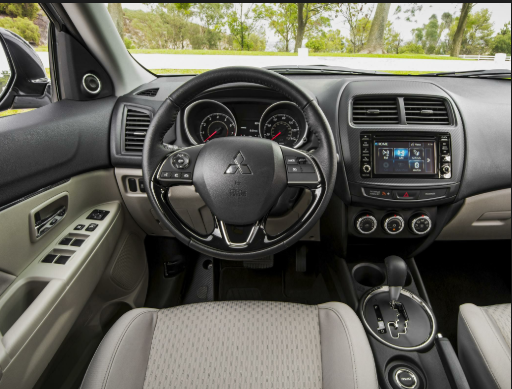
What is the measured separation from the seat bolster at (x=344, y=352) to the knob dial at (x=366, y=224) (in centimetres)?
55

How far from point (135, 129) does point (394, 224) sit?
4.57ft

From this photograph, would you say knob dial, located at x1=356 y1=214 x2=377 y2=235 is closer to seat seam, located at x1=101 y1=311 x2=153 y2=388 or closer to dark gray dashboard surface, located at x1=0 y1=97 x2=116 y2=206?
seat seam, located at x1=101 y1=311 x2=153 y2=388

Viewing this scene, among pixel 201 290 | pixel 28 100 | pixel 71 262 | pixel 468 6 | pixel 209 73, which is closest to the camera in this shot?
pixel 209 73

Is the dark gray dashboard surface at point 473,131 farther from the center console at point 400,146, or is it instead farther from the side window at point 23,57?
the side window at point 23,57


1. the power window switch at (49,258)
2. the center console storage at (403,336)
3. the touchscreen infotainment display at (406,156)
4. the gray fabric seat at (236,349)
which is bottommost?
the center console storage at (403,336)

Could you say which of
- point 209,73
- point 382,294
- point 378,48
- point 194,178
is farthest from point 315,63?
point 382,294

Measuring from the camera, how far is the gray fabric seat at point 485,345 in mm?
840

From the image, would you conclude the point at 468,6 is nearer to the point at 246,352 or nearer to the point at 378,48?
the point at 378,48

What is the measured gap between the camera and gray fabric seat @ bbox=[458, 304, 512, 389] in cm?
84

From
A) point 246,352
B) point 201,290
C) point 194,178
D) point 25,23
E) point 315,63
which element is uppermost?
point 25,23

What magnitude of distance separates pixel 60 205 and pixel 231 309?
87 centimetres

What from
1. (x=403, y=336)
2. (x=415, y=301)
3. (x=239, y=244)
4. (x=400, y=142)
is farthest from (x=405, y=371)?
(x=400, y=142)

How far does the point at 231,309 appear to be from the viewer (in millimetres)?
1153

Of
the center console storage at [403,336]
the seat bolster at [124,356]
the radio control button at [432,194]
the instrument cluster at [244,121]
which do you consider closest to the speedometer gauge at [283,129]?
the instrument cluster at [244,121]
